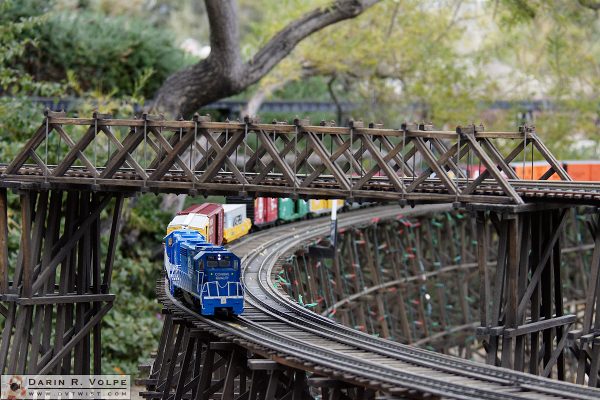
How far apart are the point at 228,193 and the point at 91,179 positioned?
2455mm

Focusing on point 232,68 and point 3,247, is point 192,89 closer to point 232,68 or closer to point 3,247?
point 232,68

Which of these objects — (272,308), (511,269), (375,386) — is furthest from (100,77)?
(375,386)

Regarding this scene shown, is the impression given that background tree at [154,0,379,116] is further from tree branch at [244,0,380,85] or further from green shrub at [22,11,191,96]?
green shrub at [22,11,191,96]

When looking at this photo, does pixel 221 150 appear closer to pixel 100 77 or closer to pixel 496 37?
pixel 100 77

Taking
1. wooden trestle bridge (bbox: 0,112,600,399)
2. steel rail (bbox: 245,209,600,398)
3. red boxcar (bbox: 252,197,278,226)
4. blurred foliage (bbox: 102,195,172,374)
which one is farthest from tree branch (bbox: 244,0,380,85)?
steel rail (bbox: 245,209,600,398)

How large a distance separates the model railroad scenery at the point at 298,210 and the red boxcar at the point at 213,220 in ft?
0.32

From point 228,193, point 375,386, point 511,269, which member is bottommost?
point 375,386

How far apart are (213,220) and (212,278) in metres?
6.27

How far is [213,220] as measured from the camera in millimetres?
24609

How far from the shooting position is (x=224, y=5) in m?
28.2

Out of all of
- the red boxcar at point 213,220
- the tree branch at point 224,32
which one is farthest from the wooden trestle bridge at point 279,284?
the tree branch at point 224,32

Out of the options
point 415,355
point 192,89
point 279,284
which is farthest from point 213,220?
point 415,355

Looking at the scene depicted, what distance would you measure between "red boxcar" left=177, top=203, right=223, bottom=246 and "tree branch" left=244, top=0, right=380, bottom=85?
19.1 ft

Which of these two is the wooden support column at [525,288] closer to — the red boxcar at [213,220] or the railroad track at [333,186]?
the railroad track at [333,186]
